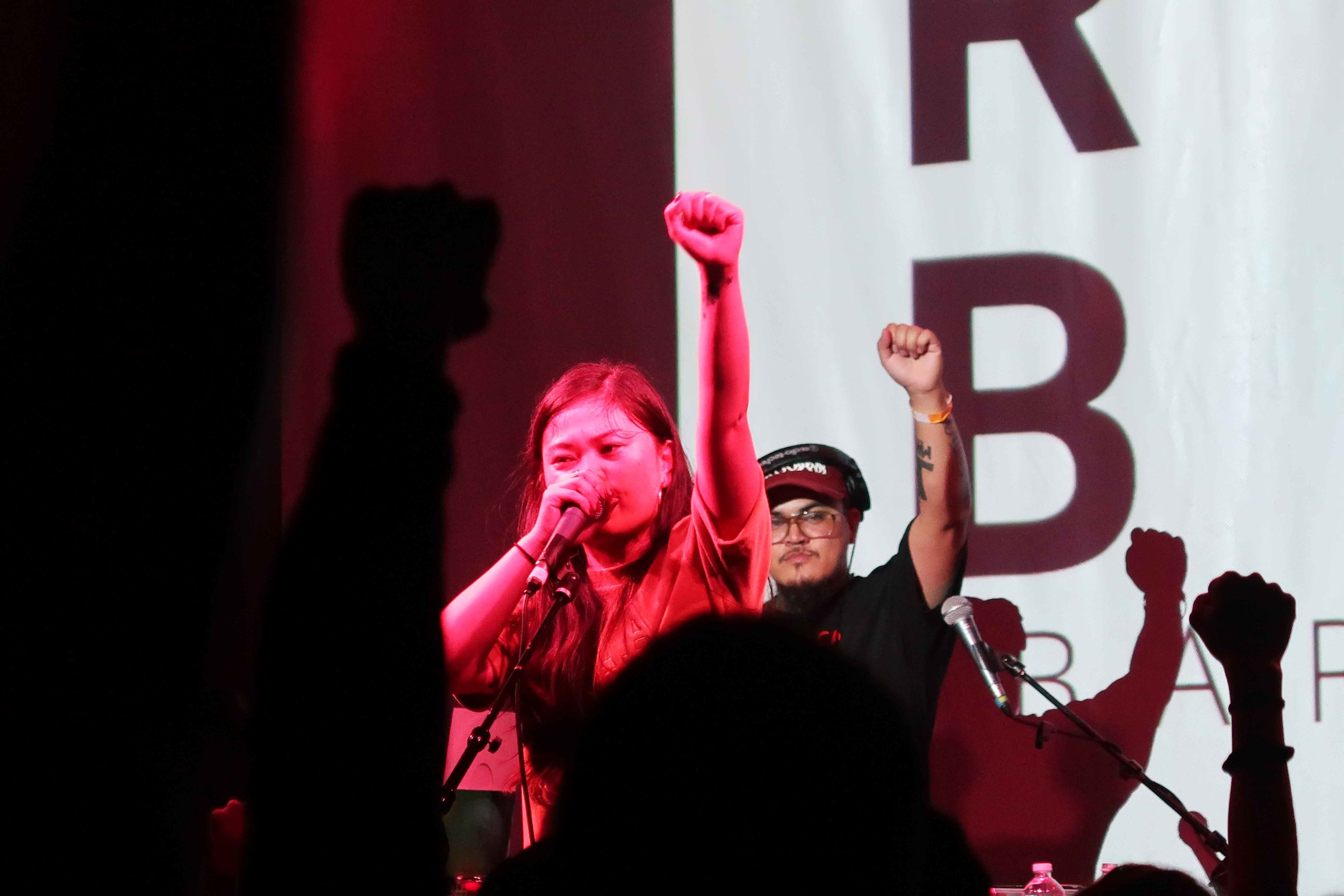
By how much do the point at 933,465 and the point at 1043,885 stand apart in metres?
0.82

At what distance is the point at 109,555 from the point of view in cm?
234

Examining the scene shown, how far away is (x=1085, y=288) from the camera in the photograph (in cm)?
272

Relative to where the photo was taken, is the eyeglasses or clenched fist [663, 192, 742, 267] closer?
clenched fist [663, 192, 742, 267]

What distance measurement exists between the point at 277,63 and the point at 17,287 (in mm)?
1155

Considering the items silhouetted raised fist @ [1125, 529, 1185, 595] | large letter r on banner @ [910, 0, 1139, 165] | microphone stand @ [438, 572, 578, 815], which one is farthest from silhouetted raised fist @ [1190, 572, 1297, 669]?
large letter r on banner @ [910, 0, 1139, 165]

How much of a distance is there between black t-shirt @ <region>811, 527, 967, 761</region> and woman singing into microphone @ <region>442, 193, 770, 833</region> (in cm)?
38

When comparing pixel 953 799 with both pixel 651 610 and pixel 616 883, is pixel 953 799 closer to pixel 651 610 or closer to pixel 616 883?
pixel 651 610

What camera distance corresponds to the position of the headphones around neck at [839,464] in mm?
2760

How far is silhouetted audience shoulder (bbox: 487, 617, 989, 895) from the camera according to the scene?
453 mm

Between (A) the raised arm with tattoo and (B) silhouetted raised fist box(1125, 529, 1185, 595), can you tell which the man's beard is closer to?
(A) the raised arm with tattoo

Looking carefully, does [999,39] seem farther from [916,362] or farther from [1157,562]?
[1157,562]

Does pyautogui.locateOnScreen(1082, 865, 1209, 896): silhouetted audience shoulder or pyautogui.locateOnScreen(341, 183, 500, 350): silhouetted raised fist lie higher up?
pyautogui.locateOnScreen(341, 183, 500, 350): silhouetted raised fist

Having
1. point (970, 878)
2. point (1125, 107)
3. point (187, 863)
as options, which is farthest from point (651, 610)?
point (970, 878)

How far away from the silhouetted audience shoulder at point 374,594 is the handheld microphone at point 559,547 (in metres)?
0.36
